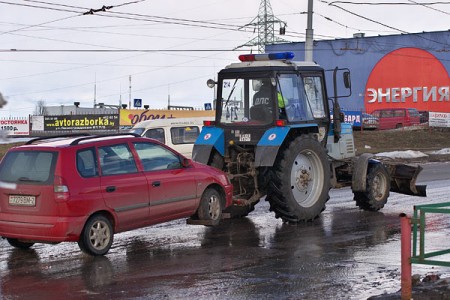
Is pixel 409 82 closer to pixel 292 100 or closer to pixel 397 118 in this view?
pixel 397 118

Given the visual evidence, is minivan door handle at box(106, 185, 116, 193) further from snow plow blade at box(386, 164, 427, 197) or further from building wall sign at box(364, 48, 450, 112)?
building wall sign at box(364, 48, 450, 112)

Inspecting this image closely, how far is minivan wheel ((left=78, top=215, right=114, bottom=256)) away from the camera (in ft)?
30.8

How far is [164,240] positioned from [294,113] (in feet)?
10.6

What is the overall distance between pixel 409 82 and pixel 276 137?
5171cm

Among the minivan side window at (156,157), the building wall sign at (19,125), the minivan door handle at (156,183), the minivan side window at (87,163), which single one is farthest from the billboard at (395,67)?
the minivan side window at (87,163)

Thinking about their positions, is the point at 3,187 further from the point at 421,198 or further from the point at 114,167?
the point at 421,198

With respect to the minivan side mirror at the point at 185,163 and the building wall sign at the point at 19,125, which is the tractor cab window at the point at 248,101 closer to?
the minivan side mirror at the point at 185,163

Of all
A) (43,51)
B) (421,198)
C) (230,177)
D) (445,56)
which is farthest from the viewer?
(445,56)

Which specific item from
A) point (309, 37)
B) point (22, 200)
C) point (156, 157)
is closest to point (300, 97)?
point (156, 157)

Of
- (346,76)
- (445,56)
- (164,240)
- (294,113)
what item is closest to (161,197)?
(164,240)

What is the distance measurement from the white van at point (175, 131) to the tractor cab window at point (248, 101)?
7.66m

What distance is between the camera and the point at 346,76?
1267cm

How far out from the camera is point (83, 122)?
44.8 m

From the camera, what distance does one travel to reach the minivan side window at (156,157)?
10.5m
